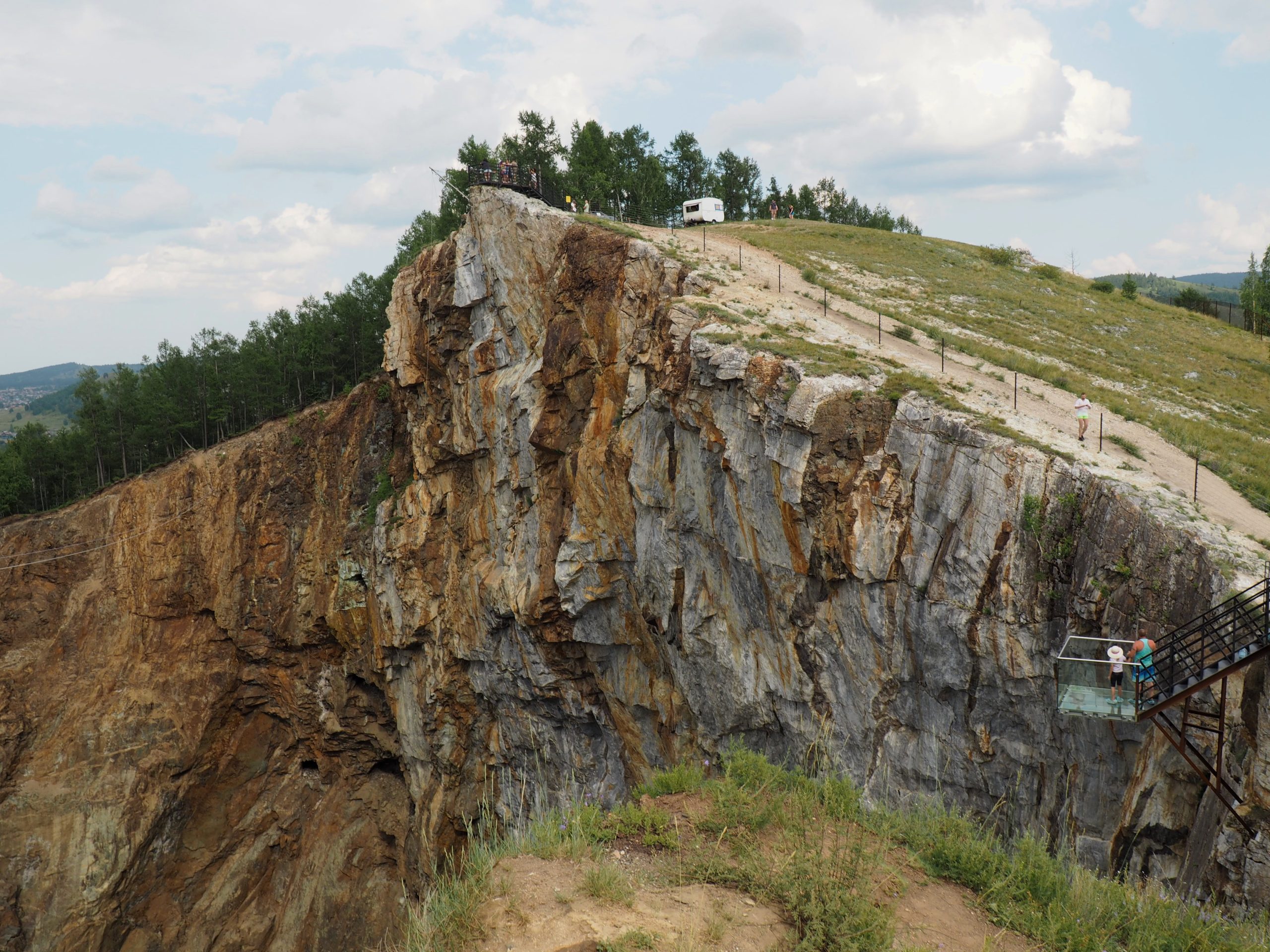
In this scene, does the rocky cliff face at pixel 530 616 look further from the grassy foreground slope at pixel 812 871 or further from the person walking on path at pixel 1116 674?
the person walking on path at pixel 1116 674

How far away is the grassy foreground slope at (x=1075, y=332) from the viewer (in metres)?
20.8

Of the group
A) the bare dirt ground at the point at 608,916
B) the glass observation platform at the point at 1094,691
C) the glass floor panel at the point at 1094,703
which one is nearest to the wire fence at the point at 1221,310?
the glass observation platform at the point at 1094,691

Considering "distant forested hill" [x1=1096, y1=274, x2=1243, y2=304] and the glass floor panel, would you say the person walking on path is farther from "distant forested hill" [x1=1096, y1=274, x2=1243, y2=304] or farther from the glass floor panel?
"distant forested hill" [x1=1096, y1=274, x2=1243, y2=304]

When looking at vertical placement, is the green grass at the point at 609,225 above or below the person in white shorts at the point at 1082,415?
above

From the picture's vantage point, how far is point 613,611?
2616 cm

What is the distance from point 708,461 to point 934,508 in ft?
23.3

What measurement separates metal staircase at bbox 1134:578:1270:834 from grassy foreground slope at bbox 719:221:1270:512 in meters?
6.24

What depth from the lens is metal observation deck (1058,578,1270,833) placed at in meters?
9.79

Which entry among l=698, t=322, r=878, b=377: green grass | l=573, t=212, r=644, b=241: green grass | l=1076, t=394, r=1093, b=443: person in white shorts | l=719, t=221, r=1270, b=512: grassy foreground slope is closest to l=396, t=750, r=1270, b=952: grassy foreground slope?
l=1076, t=394, r=1093, b=443: person in white shorts

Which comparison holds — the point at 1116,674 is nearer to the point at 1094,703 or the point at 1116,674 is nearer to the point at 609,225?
the point at 1094,703

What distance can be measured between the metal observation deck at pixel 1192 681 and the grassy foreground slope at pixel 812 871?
205cm

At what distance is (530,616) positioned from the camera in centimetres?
2786

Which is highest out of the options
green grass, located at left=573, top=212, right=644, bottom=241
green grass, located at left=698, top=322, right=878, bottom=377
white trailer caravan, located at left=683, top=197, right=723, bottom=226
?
white trailer caravan, located at left=683, top=197, right=723, bottom=226

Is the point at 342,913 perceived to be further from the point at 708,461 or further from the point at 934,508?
the point at 934,508
